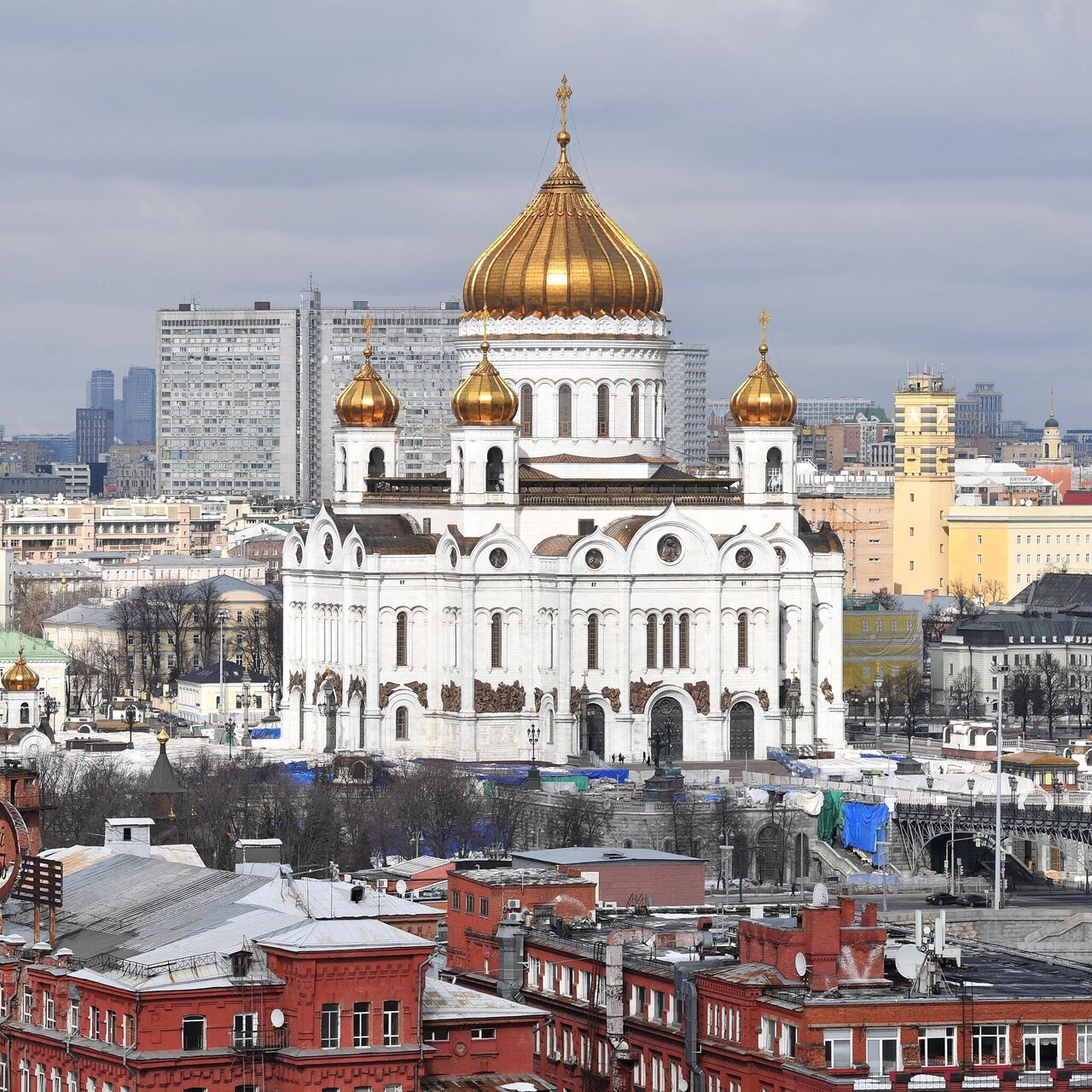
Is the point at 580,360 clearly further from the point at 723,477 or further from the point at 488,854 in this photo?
the point at 488,854

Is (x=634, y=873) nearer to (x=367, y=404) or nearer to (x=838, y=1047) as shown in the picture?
(x=838, y=1047)

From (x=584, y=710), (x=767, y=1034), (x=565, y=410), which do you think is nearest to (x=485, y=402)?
(x=565, y=410)

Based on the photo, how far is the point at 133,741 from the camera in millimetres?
120688

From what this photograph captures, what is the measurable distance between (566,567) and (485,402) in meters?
4.70

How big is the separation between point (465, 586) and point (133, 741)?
9.55 m

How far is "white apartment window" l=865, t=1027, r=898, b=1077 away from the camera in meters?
55.7

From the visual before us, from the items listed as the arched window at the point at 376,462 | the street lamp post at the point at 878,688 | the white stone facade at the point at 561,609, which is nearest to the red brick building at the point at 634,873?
the white stone facade at the point at 561,609

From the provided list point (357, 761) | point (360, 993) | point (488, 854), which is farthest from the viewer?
point (357, 761)

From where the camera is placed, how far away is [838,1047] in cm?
5569

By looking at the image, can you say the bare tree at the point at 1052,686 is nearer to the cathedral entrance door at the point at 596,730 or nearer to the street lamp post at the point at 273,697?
the cathedral entrance door at the point at 596,730

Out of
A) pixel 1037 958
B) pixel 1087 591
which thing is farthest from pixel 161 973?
pixel 1087 591

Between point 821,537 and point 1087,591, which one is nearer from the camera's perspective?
point 821,537

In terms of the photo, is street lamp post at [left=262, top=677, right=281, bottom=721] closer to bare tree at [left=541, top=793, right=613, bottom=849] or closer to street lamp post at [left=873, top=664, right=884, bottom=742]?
street lamp post at [left=873, top=664, right=884, bottom=742]

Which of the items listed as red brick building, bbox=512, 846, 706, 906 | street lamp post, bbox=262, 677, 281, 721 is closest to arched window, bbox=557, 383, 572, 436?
street lamp post, bbox=262, 677, 281, 721
